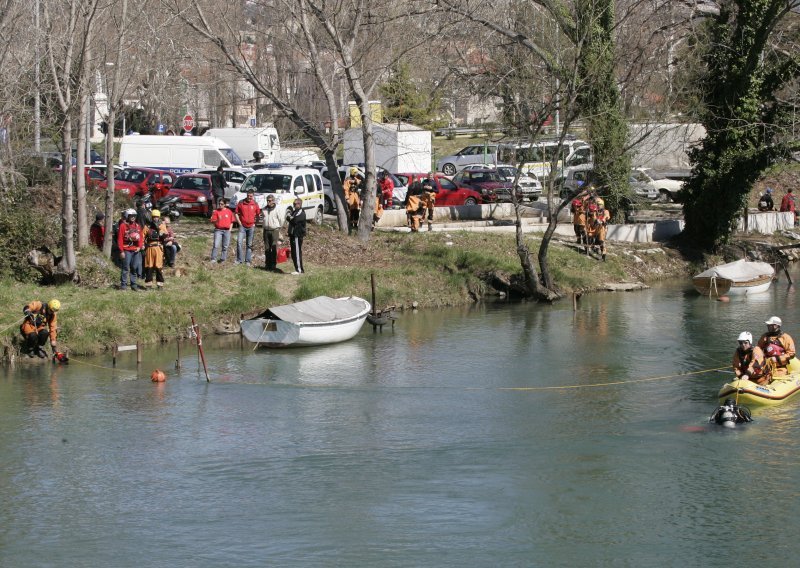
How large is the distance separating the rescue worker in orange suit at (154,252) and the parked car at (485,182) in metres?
16.5

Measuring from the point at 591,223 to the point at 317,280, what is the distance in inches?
409

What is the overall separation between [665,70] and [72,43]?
19316 millimetres

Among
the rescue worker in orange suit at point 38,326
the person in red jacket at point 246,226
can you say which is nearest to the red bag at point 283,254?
the person in red jacket at point 246,226

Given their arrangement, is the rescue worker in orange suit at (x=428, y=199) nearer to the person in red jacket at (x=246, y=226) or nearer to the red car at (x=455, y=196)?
the red car at (x=455, y=196)

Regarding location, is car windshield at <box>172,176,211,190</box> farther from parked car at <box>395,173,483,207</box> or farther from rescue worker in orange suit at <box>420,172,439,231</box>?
parked car at <box>395,173,483,207</box>

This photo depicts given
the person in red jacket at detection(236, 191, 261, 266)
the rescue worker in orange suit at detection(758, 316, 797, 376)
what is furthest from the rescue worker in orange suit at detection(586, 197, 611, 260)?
the rescue worker in orange suit at detection(758, 316, 797, 376)

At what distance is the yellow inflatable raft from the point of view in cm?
1977

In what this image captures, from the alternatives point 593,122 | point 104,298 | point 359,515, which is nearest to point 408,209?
point 593,122

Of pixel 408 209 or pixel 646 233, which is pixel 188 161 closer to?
pixel 408 209

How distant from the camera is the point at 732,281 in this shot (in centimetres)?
3253

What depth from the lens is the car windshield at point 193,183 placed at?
3606 centimetres

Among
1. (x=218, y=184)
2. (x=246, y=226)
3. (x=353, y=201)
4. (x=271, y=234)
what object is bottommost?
(x=271, y=234)

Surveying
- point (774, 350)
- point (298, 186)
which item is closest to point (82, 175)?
point (298, 186)

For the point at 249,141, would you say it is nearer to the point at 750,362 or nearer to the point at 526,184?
the point at 526,184
